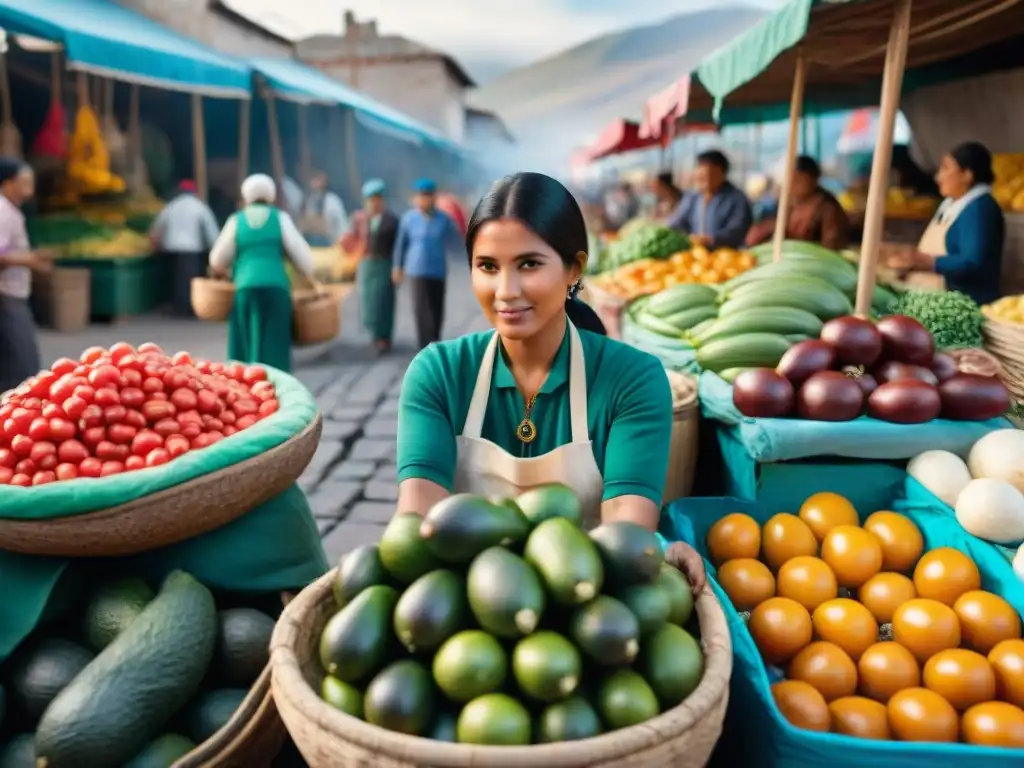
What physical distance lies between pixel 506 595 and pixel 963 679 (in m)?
1.15

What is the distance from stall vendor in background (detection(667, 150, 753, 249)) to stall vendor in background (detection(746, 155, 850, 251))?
479mm

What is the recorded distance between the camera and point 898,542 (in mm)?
2254

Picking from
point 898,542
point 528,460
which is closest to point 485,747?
point 528,460

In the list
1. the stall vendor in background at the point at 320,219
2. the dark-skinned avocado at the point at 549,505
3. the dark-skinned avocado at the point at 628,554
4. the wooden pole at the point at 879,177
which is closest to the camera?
the dark-skinned avocado at the point at 628,554

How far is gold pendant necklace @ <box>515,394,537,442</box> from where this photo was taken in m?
1.95

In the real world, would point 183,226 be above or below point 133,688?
above

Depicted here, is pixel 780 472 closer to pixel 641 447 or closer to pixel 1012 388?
pixel 641 447

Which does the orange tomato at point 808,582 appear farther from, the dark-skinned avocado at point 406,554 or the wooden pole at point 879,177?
the wooden pole at point 879,177

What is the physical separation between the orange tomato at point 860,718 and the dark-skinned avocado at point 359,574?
1.06m

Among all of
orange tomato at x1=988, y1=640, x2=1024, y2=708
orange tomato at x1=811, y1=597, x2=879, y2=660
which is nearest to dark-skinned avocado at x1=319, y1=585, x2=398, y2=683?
orange tomato at x1=811, y1=597, x2=879, y2=660

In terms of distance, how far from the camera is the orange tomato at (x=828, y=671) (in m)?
1.83

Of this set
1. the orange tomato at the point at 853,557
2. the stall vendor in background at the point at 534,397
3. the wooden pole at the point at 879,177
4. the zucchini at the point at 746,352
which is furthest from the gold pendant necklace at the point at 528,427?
the wooden pole at the point at 879,177

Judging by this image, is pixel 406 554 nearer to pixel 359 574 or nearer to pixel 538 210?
pixel 359 574

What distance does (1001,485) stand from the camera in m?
2.20
